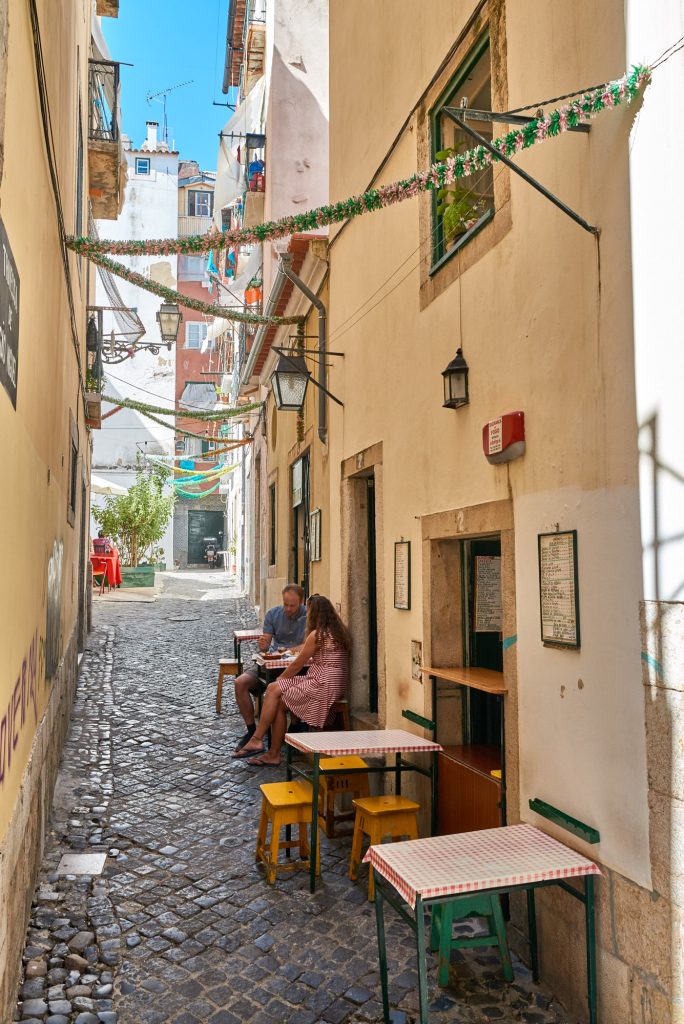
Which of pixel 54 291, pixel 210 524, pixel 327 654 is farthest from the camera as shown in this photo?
pixel 210 524

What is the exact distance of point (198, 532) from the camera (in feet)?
151

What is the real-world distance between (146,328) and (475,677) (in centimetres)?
3808

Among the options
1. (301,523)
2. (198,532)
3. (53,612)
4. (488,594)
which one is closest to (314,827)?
(488,594)

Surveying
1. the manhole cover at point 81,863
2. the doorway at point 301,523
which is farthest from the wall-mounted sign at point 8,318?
the doorway at point 301,523

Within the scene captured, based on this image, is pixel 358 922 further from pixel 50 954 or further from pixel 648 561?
pixel 648 561

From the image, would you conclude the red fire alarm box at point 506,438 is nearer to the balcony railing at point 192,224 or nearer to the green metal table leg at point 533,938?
the green metal table leg at point 533,938

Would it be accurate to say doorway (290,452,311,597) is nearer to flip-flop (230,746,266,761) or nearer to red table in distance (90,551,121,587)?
flip-flop (230,746,266,761)

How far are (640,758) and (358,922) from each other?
6.92ft

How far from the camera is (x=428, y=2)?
563 cm

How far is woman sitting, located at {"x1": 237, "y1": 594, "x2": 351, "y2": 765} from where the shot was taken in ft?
22.2

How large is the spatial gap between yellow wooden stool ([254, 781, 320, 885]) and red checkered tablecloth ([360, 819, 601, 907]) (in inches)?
59.5

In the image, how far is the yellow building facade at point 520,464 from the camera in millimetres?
3215

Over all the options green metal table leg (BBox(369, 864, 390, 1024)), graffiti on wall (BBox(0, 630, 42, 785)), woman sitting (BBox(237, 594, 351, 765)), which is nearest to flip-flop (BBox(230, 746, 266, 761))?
woman sitting (BBox(237, 594, 351, 765))

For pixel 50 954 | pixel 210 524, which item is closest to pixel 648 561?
pixel 50 954
